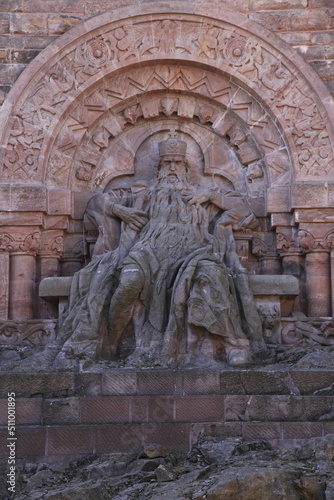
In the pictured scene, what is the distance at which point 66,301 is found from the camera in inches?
560

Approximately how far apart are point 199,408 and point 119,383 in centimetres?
109

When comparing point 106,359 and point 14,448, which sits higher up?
point 106,359

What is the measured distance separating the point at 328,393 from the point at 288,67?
18.6 feet

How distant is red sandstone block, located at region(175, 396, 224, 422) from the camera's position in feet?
38.4

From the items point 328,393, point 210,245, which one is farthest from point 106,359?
point 328,393

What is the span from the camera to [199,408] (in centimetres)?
1176

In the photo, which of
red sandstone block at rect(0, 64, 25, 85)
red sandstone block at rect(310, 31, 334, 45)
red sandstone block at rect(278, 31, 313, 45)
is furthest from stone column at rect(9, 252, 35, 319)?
red sandstone block at rect(310, 31, 334, 45)

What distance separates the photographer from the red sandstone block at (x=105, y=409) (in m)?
11.8

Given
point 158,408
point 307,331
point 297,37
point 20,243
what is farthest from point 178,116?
point 158,408

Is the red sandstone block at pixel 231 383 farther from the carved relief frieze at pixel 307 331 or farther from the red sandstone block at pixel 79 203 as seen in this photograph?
the red sandstone block at pixel 79 203

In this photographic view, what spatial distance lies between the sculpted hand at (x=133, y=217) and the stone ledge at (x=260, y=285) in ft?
4.12

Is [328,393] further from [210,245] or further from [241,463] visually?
[210,245]

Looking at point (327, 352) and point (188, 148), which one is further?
point (188, 148)

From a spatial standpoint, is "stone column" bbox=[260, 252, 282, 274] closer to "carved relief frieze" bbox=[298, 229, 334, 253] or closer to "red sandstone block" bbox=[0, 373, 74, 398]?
"carved relief frieze" bbox=[298, 229, 334, 253]
